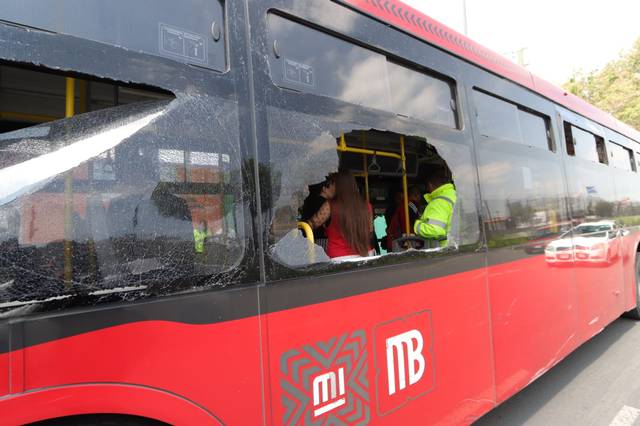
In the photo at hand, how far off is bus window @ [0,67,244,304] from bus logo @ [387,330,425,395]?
102cm

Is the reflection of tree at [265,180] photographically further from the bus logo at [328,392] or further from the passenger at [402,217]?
the passenger at [402,217]

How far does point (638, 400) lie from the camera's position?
3.47 metres

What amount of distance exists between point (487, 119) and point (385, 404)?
6.81 ft

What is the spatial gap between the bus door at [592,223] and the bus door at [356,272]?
1999mm

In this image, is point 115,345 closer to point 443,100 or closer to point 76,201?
point 76,201

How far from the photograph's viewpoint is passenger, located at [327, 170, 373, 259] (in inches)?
94.4

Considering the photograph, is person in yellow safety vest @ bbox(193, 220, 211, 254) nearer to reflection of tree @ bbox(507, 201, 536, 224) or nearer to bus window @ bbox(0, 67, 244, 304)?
bus window @ bbox(0, 67, 244, 304)

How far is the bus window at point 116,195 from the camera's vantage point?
116 cm

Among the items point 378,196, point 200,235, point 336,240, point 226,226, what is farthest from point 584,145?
point 200,235

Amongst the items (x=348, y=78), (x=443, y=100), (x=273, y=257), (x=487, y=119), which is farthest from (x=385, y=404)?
(x=487, y=119)

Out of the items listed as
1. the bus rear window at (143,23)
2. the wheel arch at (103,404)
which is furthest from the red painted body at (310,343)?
the bus rear window at (143,23)

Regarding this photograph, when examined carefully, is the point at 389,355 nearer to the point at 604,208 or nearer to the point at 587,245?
the point at 587,245

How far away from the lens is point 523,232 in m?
3.18

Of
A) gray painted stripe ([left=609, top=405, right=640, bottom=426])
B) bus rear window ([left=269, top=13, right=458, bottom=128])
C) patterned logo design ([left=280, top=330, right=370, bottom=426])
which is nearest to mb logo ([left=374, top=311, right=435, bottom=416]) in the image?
patterned logo design ([left=280, top=330, right=370, bottom=426])
